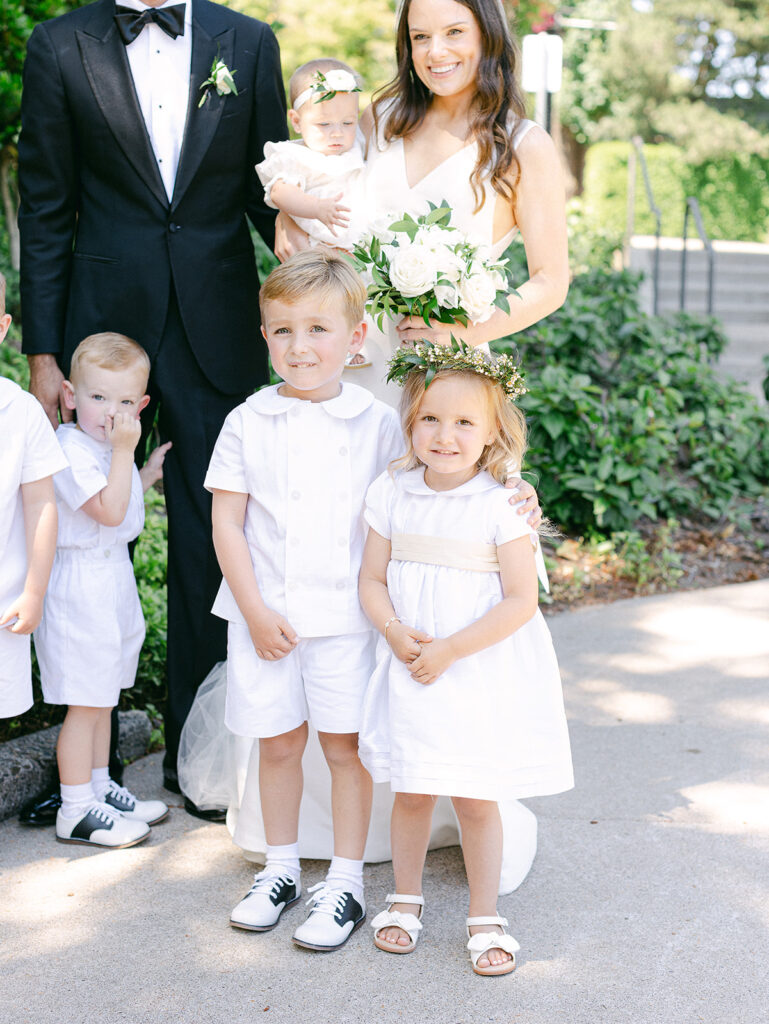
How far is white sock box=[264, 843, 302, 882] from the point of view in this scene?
102 inches

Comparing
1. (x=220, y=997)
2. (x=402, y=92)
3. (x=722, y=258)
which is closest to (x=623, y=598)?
(x=402, y=92)

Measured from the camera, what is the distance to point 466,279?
7.54ft

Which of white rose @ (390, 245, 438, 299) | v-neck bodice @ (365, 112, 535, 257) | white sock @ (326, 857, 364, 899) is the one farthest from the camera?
v-neck bodice @ (365, 112, 535, 257)

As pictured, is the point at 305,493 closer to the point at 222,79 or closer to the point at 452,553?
the point at 452,553

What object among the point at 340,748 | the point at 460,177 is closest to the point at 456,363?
the point at 460,177

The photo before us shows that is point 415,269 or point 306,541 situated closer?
point 415,269

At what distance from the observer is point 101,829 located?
284cm

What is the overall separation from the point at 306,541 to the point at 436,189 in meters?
0.97

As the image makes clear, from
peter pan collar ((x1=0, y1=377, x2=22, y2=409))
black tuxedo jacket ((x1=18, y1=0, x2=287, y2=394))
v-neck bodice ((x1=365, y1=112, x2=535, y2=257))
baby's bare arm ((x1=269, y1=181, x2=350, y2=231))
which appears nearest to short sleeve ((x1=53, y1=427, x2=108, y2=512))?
peter pan collar ((x1=0, y1=377, x2=22, y2=409))

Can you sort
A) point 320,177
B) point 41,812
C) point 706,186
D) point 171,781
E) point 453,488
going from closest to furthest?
1. point 453,488
2. point 320,177
3. point 41,812
4. point 171,781
5. point 706,186

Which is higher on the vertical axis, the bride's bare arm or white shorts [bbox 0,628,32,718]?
the bride's bare arm

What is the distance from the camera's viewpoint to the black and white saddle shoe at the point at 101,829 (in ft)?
9.27

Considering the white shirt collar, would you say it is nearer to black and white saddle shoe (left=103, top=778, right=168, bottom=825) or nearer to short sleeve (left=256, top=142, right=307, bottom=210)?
short sleeve (left=256, top=142, right=307, bottom=210)

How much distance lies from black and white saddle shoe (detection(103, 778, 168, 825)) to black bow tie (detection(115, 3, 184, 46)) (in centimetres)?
198
